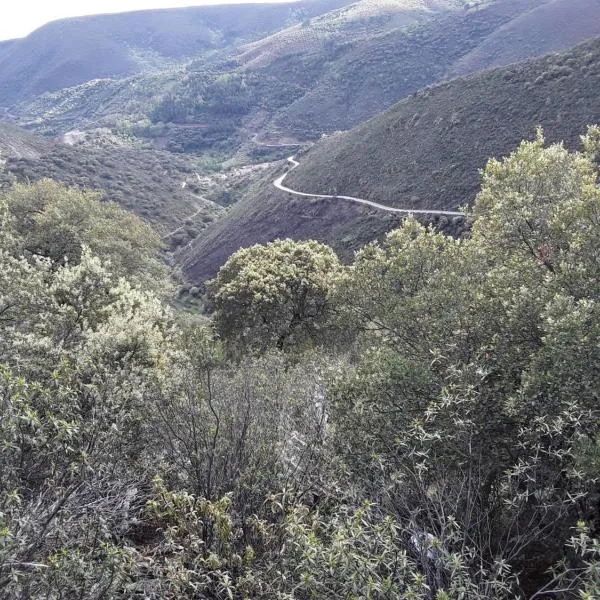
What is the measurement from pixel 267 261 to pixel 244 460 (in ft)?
54.5

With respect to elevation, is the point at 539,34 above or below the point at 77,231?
above

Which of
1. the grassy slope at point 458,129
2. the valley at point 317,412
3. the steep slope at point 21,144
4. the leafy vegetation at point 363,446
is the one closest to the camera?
the leafy vegetation at point 363,446

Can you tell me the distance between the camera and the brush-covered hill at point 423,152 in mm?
44375

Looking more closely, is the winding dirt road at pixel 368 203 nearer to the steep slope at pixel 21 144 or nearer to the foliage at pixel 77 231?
the foliage at pixel 77 231

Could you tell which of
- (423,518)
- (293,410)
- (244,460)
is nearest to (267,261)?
(293,410)

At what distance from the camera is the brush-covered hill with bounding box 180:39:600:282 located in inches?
1747

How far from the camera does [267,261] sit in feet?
78.7

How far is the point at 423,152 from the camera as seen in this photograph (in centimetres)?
5050

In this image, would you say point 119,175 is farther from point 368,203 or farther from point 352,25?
point 352,25

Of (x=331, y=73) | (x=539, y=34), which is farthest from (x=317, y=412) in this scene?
(x=331, y=73)

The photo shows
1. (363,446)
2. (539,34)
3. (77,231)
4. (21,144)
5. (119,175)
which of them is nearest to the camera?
(363,446)

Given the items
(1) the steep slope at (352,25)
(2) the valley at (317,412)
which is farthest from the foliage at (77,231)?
(1) the steep slope at (352,25)

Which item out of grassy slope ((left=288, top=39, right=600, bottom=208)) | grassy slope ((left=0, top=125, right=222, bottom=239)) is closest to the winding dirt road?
grassy slope ((left=288, top=39, right=600, bottom=208))

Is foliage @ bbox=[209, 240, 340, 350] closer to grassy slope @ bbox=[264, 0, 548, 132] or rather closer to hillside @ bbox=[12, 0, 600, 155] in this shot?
grassy slope @ bbox=[264, 0, 548, 132]
